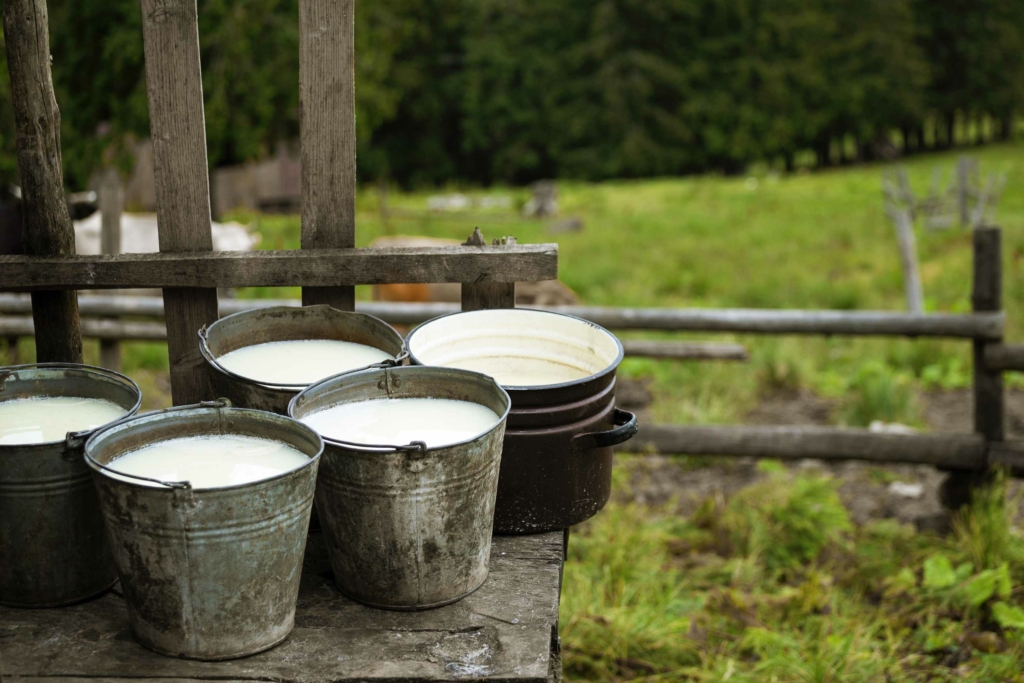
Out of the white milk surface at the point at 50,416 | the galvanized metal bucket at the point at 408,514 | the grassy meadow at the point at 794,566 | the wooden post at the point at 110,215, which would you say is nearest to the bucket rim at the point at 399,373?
the galvanized metal bucket at the point at 408,514

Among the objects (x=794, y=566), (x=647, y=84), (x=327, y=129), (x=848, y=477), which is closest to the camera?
(x=327, y=129)

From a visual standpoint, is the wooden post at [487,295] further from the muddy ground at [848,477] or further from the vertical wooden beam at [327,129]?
the muddy ground at [848,477]

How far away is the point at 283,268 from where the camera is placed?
212 centimetres

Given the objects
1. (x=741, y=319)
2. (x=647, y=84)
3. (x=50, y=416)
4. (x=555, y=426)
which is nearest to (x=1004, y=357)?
(x=741, y=319)

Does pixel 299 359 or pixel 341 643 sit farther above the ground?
pixel 299 359

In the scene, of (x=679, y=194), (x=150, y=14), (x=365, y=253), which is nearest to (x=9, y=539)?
(x=365, y=253)

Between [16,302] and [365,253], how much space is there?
11.8ft

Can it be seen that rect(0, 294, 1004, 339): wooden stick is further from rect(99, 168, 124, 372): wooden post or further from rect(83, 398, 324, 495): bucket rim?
rect(83, 398, 324, 495): bucket rim

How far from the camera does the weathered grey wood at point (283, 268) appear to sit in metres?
2.08

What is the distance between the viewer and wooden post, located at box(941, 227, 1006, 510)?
3998 mm

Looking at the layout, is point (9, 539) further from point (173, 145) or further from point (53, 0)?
point (53, 0)

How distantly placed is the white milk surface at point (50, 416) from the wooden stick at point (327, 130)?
1.87ft

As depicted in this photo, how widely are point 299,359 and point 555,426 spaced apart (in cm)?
65

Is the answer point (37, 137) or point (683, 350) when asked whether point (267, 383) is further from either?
point (683, 350)
